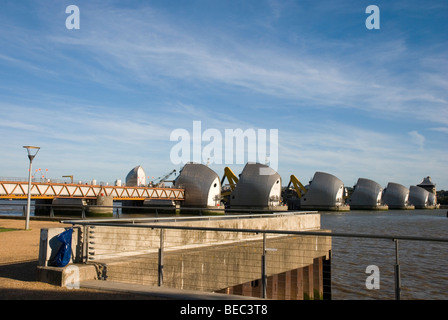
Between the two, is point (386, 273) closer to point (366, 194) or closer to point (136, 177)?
point (136, 177)

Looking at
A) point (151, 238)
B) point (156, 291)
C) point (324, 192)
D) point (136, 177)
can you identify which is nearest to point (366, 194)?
point (324, 192)

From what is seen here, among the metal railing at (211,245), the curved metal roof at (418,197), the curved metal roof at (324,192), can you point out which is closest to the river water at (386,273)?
the metal railing at (211,245)

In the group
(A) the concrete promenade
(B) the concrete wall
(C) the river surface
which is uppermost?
(B) the concrete wall

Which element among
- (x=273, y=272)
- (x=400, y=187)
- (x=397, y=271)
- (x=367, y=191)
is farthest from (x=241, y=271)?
(x=400, y=187)

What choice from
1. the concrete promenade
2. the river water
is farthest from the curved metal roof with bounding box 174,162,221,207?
the concrete promenade

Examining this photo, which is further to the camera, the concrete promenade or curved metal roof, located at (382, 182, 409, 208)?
curved metal roof, located at (382, 182, 409, 208)

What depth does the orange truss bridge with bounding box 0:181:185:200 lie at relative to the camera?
42875 mm

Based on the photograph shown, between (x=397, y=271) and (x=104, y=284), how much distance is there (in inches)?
175

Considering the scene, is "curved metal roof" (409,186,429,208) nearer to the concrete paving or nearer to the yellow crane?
the yellow crane

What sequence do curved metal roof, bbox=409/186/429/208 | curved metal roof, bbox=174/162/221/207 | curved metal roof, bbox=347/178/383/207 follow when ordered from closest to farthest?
curved metal roof, bbox=174/162/221/207, curved metal roof, bbox=347/178/383/207, curved metal roof, bbox=409/186/429/208

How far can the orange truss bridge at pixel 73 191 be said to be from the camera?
141 feet

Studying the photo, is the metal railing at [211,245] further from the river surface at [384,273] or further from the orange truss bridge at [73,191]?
the orange truss bridge at [73,191]
